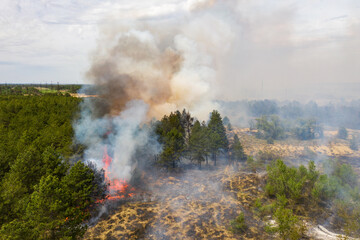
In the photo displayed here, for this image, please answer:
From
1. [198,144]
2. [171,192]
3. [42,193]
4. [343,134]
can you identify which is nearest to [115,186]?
[171,192]

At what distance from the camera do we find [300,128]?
92.4m

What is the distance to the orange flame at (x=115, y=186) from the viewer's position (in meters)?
40.2

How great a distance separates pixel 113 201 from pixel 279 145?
6960cm

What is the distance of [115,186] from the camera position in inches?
1668

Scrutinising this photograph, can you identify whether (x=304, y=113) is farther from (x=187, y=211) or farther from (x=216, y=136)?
(x=187, y=211)

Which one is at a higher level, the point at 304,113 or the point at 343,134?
the point at 304,113

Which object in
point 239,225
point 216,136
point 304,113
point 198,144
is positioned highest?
point 304,113

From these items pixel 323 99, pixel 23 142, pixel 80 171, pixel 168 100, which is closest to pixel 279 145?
pixel 168 100

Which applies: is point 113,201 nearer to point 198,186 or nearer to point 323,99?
point 198,186

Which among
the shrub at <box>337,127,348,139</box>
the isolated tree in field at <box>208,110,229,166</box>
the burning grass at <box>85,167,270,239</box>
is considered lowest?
the burning grass at <box>85,167,270,239</box>

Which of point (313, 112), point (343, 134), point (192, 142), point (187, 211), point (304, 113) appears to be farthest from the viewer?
point (313, 112)

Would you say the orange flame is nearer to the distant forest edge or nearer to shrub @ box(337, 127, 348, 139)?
the distant forest edge

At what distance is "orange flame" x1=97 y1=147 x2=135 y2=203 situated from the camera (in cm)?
4025

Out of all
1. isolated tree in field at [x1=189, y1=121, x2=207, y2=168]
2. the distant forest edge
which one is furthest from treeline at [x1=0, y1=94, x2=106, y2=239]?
the distant forest edge
